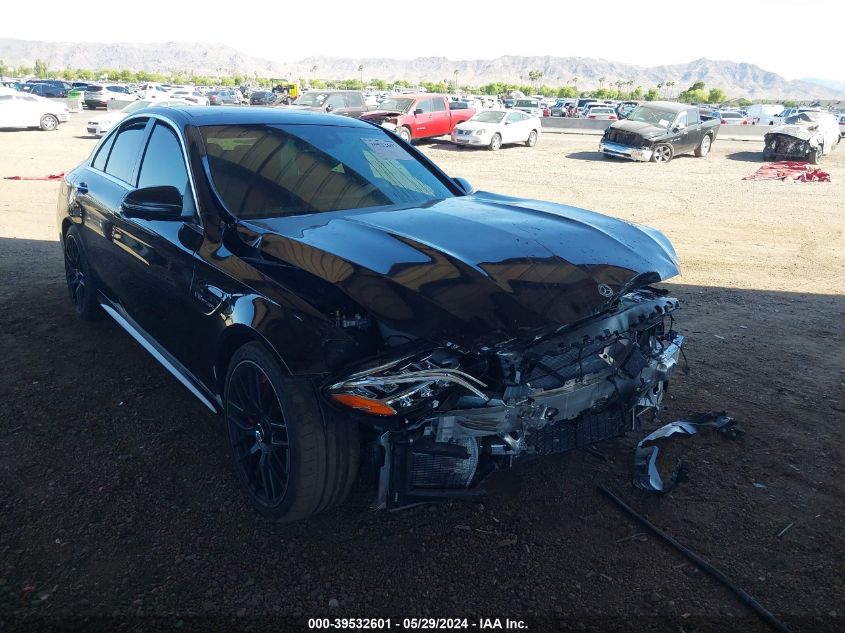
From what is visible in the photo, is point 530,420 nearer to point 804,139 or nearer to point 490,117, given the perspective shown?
point 804,139

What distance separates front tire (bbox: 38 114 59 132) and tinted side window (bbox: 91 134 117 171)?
23652 millimetres

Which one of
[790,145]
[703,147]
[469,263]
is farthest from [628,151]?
[469,263]

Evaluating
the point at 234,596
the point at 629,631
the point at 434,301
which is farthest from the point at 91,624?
the point at 629,631

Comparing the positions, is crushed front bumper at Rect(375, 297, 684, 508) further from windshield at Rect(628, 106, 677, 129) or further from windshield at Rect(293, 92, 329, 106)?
windshield at Rect(293, 92, 329, 106)

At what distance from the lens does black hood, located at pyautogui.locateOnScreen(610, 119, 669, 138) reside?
1870 centimetres

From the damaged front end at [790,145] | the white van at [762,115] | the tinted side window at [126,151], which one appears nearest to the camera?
the tinted side window at [126,151]

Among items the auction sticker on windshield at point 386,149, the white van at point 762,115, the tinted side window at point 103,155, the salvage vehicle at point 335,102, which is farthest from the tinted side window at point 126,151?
the white van at point 762,115

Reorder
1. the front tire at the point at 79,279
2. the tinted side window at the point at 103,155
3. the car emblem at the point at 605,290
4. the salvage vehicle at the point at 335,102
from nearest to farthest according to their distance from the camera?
1. the car emblem at the point at 605,290
2. the tinted side window at the point at 103,155
3. the front tire at the point at 79,279
4. the salvage vehicle at the point at 335,102

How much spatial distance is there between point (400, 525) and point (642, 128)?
18.6 metres

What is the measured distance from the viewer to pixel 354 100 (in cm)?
2416

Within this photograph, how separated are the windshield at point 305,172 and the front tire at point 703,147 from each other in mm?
19118

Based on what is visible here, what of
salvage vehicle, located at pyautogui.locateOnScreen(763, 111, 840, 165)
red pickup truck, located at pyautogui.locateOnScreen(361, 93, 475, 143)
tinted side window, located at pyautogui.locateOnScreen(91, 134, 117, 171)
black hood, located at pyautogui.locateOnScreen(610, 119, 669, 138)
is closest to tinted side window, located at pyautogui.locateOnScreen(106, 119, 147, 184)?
tinted side window, located at pyautogui.locateOnScreen(91, 134, 117, 171)

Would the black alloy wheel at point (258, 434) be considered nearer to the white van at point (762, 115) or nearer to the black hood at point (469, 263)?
the black hood at point (469, 263)

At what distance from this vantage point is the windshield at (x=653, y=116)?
1912 cm
